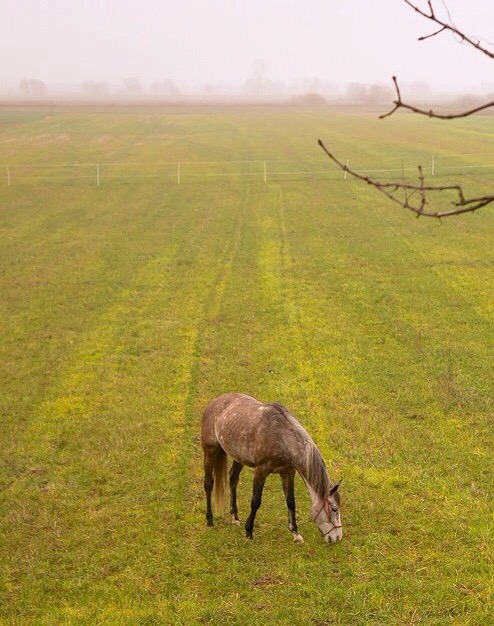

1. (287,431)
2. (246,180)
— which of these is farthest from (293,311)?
(246,180)

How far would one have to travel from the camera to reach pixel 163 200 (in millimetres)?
38344

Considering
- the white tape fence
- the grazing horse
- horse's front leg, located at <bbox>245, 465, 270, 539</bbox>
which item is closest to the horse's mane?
the grazing horse

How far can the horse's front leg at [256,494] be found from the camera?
371 inches

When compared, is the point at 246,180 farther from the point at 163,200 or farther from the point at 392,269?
the point at 392,269

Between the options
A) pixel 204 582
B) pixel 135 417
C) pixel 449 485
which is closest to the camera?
pixel 204 582

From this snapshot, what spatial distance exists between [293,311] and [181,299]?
12.8 feet

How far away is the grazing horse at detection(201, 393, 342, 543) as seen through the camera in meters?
9.12

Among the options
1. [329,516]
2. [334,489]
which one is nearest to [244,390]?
[329,516]

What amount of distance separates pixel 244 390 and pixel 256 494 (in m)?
5.48

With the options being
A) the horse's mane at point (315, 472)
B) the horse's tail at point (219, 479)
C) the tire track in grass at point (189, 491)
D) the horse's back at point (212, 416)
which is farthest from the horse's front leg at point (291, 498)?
the tire track in grass at point (189, 491)

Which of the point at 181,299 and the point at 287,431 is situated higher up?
the point at 287,431

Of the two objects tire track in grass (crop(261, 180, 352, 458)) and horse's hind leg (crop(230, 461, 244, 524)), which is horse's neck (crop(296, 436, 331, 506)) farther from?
Answer: tire track in grass (crop(261, 180, 352, 458))

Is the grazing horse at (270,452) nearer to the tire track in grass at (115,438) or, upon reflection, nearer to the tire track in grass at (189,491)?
the tire track in grass at (189,491)

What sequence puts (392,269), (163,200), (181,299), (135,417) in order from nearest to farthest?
(135,417), (181,299), (392,269), (163,200)
